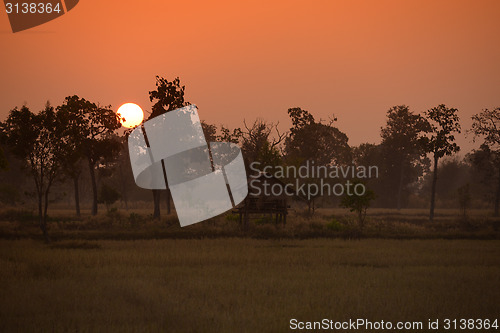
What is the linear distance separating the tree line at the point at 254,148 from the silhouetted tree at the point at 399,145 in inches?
8.4

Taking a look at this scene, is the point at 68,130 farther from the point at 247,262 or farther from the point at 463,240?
the point at 463,240

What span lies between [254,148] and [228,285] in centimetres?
6172

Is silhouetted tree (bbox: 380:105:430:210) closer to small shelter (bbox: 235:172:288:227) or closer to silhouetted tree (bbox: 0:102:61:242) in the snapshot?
small shelter (bbox: 235:172:288:227)

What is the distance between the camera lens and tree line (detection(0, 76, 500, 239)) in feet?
131

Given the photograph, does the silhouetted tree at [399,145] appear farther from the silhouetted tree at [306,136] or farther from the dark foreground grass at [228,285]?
the dark foreground grass at [228,285]

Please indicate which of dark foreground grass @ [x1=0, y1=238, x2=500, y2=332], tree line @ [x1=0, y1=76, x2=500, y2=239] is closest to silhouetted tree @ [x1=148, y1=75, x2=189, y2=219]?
tree line @ [x1=0, y1=76, x2=500, y2=239]

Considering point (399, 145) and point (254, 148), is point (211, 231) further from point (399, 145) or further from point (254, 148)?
point (399, 145)

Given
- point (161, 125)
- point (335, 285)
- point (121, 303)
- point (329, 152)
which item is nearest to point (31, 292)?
point (121, 303)

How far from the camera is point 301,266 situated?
88.9ft

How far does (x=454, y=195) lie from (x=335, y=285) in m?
106

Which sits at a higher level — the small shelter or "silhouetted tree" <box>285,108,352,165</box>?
Result: "silhouetted tree" <box>285,108,352,165</box>

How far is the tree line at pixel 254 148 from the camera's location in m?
39.8

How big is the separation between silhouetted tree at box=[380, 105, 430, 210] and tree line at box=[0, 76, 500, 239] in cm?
21

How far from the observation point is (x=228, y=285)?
2144 cm
